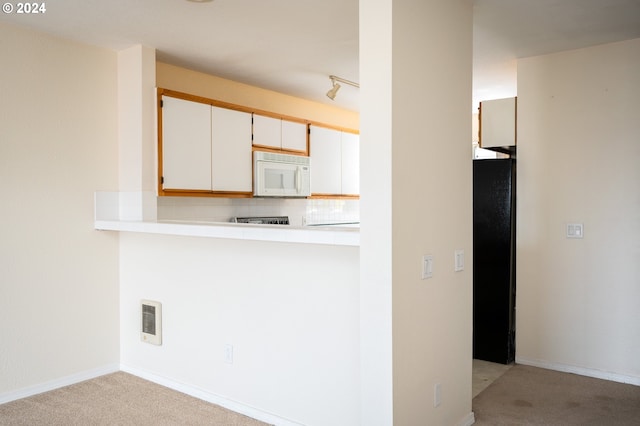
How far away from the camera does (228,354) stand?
323 centimetres

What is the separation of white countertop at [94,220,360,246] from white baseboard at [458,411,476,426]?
131 cm

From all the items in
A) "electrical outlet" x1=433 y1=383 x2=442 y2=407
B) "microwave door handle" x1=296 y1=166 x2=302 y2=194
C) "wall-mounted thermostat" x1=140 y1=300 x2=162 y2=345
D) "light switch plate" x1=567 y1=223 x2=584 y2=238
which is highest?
"microwave door handle" x1=296 y1=166 x2=302 y2=194

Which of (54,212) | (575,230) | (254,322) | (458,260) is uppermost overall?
(54,212)

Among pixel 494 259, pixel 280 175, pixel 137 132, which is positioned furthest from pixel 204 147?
pixel 494 259

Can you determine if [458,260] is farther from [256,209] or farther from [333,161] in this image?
[333,161]

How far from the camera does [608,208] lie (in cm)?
379

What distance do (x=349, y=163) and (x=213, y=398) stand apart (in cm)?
324

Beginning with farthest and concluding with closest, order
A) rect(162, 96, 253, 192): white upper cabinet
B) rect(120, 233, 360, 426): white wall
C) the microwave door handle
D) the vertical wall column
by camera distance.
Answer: the microwave door handle < rect(162, 96, 253, 192): white upper cabinet < the vertical wall column < rect(120, 233, 360, 426): white wall

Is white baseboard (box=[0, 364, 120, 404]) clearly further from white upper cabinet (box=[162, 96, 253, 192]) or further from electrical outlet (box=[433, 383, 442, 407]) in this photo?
electrical outlet (box=[433, 383, 442, 407])

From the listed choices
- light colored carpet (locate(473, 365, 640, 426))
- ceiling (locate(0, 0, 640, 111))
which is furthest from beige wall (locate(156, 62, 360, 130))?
light colored carpet (locate(473, 365, 640, 426))

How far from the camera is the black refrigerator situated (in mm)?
4172

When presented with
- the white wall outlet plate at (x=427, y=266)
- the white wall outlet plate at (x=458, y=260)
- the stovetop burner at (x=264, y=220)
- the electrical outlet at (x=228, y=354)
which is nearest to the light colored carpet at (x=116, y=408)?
the electrical outlet at (x=228, y=354)

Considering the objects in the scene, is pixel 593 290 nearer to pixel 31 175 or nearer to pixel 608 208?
pixel 608 208

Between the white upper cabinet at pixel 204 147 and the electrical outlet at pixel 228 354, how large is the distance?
4.50 ft
